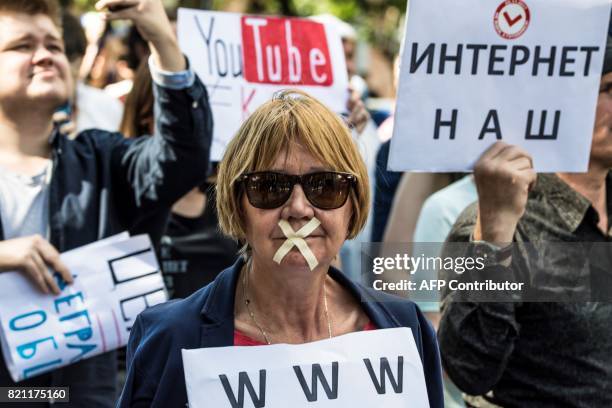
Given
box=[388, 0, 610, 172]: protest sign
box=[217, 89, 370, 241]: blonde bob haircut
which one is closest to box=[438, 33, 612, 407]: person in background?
box=[388, 0, 610, 172]: protest sign

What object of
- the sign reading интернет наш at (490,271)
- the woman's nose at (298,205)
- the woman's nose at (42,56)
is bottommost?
the sign reading интернет наш at (490,271)

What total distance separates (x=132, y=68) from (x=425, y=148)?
4.45m

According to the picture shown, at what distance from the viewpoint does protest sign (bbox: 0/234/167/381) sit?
3.17 meters

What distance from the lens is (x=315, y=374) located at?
2285 millimetres

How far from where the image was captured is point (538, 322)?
287cm

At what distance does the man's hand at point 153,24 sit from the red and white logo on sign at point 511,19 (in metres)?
1.12

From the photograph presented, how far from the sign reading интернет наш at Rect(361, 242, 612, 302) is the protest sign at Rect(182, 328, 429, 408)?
28 centimetres

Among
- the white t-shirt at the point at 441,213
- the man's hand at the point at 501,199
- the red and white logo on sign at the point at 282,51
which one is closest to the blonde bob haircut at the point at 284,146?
the man's hand at the point at 501,199

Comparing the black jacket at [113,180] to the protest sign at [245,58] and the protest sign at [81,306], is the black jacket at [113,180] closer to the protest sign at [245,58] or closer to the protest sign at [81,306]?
the protest sign at [81,306]

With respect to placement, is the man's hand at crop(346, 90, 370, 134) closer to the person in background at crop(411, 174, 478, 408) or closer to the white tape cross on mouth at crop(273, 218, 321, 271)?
the person in background at crop(411, 174, 478, 408)

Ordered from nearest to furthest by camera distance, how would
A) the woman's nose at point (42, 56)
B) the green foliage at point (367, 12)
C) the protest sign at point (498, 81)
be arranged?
1. the protest sign at point (498, 81)
2. the woman's nose at point (42, 56)
3. the green foliage at point (367, 12)

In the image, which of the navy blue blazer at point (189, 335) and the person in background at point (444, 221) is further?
the person in background at point (444, 221)

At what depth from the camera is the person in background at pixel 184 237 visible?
4.55 m

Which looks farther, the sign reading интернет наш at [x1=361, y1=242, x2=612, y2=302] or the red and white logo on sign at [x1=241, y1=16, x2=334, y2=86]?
the red and white logo on sign at [x1=241, y1=16, x2=334, y2=86]
